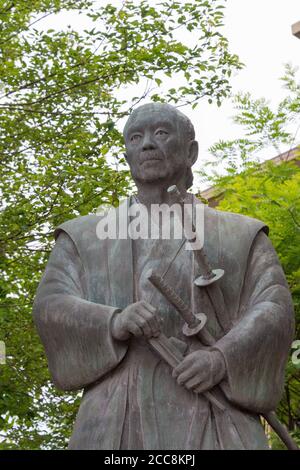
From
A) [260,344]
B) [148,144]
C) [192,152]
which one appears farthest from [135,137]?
[260,344]

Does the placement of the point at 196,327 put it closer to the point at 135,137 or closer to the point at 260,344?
the point at 260,344

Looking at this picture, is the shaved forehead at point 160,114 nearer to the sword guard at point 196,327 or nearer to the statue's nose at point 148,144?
the statue's nose at point 148,144

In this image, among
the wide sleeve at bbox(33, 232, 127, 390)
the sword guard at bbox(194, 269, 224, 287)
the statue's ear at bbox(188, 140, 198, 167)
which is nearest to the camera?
the wide sleeve at bbox(33, 232, 127, 390)

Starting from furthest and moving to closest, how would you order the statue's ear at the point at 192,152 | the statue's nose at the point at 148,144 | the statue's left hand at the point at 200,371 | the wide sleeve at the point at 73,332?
the statue's ear at the point at 192,152 → the statue's nose at the point at 148,144 → the wide sleeve at the point at 73,332 → the statue's left hand at the point at 200,371

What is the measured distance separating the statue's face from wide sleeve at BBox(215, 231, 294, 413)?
82cm

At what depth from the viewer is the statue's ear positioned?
21.6 ft

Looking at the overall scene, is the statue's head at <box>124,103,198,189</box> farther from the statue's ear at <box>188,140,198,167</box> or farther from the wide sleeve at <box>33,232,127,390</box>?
the wide sleeve at <box>33,232,127,390</box>

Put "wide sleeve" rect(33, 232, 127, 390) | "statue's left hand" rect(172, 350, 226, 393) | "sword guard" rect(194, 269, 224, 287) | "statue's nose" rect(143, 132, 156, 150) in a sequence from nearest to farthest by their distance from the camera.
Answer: "statue's left hand" rect(172, 350, 226, 393) < "wide sleeve" rect(33, 232, 127, 390) < "sword guard" rect(194, 269, 224, 287) < "statue's nose" rect(143, 132, 156, 150)

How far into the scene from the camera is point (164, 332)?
6.03 m

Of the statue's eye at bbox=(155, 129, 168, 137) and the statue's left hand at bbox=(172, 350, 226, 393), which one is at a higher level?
the statue's eye at bbox=(155, 129, 168, 137)

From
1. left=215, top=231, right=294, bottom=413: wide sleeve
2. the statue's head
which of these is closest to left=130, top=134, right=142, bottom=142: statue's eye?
the statue's head

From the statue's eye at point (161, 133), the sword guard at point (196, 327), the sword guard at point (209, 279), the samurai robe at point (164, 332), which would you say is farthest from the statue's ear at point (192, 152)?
the sword guard at point (196, 327)

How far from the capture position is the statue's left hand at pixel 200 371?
225 inches
